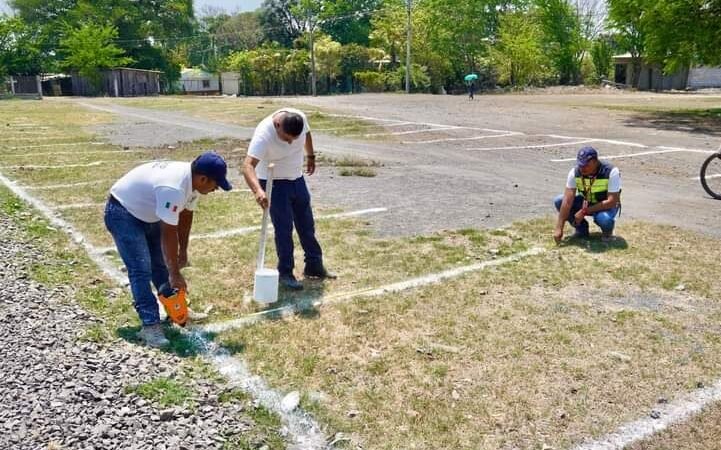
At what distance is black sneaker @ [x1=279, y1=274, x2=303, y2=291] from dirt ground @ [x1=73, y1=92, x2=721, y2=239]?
1.93 meters

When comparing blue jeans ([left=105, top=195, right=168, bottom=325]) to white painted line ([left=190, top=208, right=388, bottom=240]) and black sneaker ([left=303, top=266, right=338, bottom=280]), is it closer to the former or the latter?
black sneaker ([left=303, top=266, right=338, bottom=280])

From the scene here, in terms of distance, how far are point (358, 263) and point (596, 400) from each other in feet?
9.20

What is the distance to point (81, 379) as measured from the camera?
3.50 metres

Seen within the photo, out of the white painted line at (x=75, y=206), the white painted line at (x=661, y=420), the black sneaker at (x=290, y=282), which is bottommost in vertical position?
the white painted line at (x=661, y=420)

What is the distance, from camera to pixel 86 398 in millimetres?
3314

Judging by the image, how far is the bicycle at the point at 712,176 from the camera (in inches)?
354

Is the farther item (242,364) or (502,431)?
(242,364)

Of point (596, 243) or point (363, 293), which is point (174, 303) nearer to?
point (363, 293)

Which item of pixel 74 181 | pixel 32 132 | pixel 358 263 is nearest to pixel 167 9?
pixel 32 132

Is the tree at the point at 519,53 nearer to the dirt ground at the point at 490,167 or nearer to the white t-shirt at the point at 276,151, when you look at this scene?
the dirt ground at the point at 490,167

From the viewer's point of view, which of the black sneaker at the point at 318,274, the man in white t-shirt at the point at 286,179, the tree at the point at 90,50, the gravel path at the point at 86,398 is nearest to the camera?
the gravel path at the point at 86,398

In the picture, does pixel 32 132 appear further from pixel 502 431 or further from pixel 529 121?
pixel 502 431

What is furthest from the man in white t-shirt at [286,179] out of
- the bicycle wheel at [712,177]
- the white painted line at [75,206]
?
the bicycle wheel at [712,177]

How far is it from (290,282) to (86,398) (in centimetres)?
215
